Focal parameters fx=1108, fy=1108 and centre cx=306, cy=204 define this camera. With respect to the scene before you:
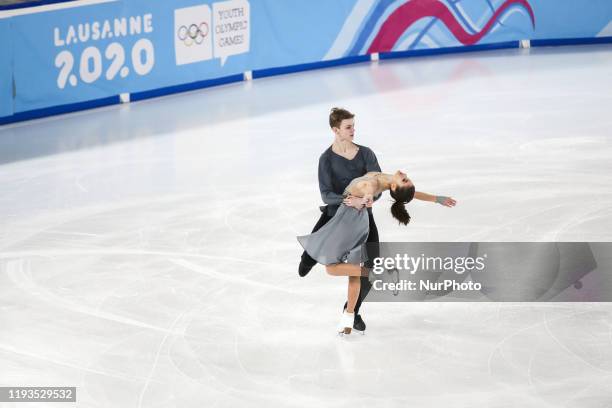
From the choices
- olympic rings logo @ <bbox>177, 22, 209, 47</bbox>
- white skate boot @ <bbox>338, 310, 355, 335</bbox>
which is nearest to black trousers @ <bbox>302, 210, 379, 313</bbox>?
white skate boot @ <bbox>338, 310, 355, 335</bbox>

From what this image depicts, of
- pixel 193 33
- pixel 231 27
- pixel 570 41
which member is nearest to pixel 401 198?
pixel 193 33

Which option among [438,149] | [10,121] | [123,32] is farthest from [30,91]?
[438,149]

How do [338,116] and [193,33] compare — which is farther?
[193,33]

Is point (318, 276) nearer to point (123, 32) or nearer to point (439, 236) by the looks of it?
point (439, 236)

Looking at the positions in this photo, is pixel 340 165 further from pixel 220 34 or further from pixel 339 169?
pixel 220 34

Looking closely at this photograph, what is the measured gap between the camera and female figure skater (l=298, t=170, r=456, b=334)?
23.8 feet

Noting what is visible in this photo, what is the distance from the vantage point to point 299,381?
7.33 meters

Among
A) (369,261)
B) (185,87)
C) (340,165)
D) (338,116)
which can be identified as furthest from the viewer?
A: (185,87)

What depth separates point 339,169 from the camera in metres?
7.56

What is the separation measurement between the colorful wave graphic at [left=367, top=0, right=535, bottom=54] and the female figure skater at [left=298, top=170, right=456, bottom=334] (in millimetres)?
14038

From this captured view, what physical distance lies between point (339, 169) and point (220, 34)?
11555mm

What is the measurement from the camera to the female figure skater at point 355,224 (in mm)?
7250

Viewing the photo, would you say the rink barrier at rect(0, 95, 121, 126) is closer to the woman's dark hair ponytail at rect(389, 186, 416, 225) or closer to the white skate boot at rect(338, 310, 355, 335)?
the white skate boot at rect(338, 310, 355, 335)

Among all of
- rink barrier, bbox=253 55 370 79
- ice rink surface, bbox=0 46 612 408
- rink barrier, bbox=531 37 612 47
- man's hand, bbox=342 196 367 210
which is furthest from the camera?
rink barrier, bbox=531 37 612 47
